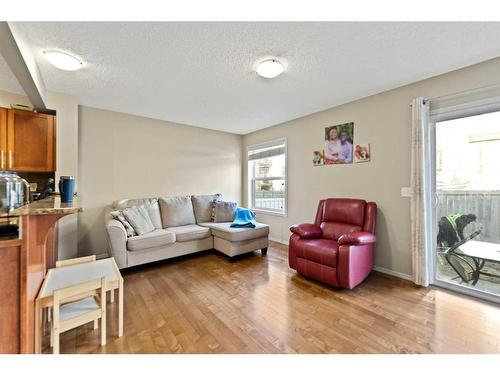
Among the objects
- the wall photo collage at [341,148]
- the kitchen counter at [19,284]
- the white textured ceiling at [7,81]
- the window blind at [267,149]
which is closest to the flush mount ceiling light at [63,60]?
the white textured ceiling at [7,81]

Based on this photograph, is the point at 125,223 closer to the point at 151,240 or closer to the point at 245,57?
the point at 151,240

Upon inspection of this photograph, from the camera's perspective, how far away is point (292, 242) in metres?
2.71

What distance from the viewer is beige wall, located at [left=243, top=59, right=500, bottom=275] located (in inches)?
90.8

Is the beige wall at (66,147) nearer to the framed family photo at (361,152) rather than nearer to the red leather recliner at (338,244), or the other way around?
the red leather recliner at (338,244)

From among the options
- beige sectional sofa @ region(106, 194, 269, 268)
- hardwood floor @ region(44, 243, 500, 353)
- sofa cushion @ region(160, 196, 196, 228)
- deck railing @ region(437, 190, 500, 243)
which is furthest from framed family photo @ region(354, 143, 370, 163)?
sofa cushion @ region(160, 196, 196, 228)

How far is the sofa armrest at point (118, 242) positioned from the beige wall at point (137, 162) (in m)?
0.84

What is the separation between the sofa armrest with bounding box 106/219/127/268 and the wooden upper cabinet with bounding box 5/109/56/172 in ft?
3.56

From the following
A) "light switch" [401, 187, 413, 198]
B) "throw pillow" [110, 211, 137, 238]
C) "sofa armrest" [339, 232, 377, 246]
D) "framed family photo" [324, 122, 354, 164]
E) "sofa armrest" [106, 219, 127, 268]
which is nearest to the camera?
"sofa armrest" [339, 232, 377, 246]

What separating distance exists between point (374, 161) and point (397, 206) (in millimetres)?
657

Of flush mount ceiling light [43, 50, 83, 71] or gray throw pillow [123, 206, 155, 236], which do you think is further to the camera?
gray throw pillow [123, 206, 155, 236]

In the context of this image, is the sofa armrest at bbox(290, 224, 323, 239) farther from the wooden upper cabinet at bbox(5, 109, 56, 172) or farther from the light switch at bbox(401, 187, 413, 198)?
the wooden upper cabinet at bbox(5, 109, 56, 172)

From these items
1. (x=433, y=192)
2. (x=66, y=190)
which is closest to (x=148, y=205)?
(x=66, y=190)
